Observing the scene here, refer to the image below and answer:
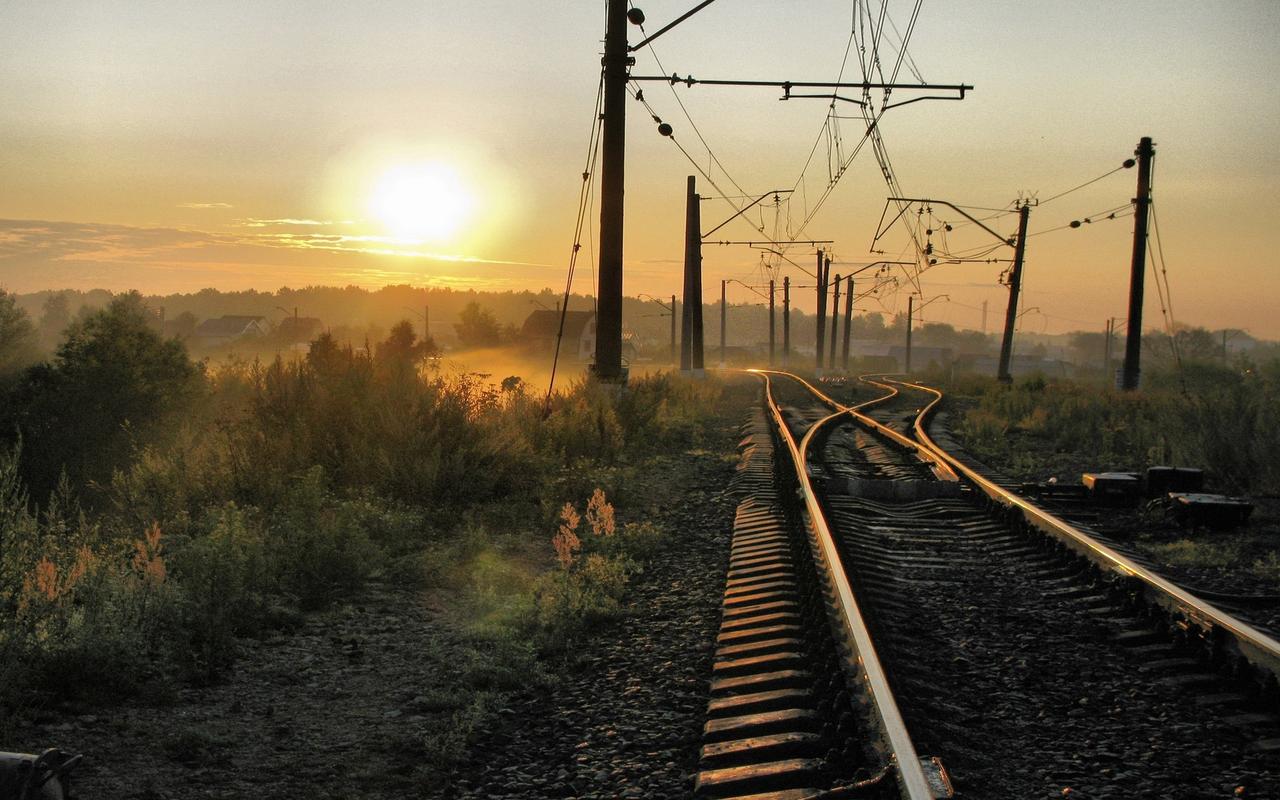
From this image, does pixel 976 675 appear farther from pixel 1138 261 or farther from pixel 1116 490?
pixel 1138 261

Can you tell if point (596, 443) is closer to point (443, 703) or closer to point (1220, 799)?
point (443, 703)

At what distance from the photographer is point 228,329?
500 ft

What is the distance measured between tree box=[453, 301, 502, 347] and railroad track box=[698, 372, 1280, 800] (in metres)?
114

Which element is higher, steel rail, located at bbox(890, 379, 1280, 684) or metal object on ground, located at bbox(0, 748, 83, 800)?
metal object on ground, located at bbox(0, 748, 83, 800)

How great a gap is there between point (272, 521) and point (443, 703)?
4356 mm

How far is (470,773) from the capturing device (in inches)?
172

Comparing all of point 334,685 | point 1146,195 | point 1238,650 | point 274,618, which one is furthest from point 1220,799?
point 1146,195

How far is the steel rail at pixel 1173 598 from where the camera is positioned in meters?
4.99

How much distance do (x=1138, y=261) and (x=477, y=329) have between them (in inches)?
3803

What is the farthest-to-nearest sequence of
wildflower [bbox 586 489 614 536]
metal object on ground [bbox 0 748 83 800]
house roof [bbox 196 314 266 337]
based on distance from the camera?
house roof [bbox 196 314 266 337] < wildflower [bbox 586 489 614 536] < metal object on ground [bbox 0 748 83 800]

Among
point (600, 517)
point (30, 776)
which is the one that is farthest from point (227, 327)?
point (30, 776)

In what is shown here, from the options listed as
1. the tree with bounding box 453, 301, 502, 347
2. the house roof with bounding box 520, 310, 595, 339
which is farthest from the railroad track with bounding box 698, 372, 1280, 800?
the tree with bounding box 453, 301, 502, 347

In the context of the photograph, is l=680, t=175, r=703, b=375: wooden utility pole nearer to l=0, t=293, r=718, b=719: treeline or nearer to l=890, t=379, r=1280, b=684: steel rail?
l=0, t=293, r=718, b=719: treeline

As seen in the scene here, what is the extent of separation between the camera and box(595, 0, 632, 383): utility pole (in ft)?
55.5
